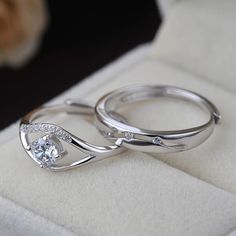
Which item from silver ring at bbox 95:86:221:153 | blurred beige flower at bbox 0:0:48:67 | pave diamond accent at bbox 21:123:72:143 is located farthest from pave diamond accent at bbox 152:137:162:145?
blurred beige flower at bbox 0:0:48:67

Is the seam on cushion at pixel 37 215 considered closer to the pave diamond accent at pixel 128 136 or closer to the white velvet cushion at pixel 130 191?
the white velvet cushion at pixel 130 191

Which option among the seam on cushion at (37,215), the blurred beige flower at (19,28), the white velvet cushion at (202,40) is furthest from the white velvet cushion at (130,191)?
the blurred beige flower at (19,28)

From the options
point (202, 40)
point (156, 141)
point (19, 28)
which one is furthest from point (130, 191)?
point (19, 28)

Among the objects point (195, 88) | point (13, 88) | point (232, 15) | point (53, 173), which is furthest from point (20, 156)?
point (13, 88)

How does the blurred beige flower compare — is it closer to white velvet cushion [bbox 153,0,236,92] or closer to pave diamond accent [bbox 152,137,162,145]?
white velvet cushion [bbox 153,0,236,92]

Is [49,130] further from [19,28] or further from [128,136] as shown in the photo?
[19,28]

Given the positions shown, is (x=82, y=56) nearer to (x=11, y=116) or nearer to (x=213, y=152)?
(x=11, y=116)
